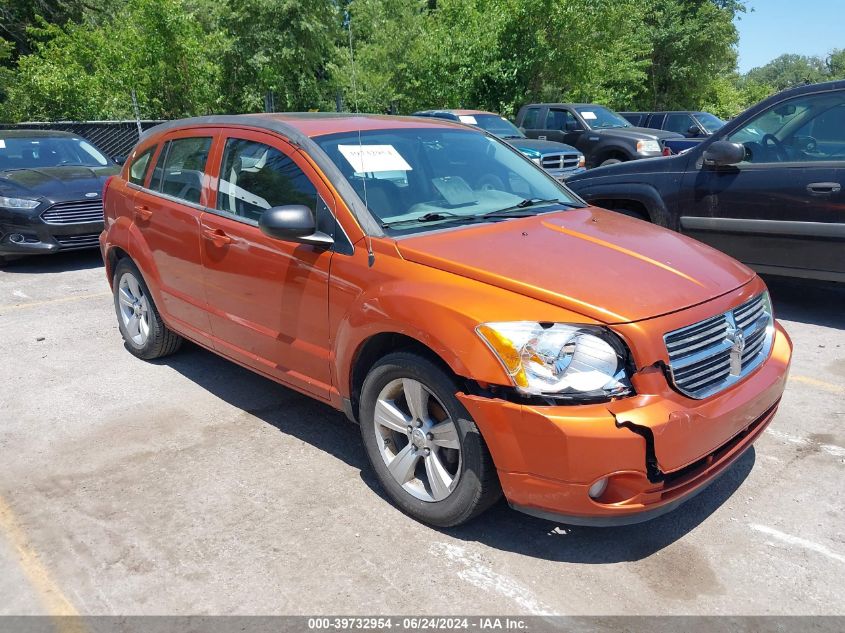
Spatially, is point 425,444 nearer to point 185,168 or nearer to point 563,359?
point 563,359

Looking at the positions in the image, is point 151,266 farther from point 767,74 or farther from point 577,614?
point 767,74

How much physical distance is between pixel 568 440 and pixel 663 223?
4.46 meters

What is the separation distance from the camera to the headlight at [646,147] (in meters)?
14.3

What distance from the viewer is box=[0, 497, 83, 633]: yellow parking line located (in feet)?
8.73

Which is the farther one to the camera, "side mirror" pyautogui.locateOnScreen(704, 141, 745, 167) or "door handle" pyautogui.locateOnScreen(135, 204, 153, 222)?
"side mirror" pyautogui.locateOnScreen(704, 141, 745, 167)

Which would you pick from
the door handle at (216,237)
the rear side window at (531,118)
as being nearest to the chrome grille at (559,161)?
the rear side window at (531,118)

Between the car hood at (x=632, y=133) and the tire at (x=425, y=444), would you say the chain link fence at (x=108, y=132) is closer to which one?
the car hood at (x=632, y=133)

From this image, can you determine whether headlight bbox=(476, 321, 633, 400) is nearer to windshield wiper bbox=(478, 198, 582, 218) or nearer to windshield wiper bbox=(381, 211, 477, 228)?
windshield wiper bbox=(381, 211, 477, 228)

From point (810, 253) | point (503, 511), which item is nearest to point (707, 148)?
point (810, 253)

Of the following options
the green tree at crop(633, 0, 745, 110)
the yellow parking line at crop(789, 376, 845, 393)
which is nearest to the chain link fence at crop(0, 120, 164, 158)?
the yellow parking line at crop(789, 376, 845, 393)

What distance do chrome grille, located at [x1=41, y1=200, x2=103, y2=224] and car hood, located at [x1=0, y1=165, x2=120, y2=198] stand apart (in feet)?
0.46

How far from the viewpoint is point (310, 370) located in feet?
12.1

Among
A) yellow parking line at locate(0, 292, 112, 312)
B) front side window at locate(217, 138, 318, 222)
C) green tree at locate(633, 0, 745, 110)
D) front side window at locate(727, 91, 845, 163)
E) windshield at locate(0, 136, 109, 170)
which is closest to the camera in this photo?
front side window at locate(217, 138, 318, 222)

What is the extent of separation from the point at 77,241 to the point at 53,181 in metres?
0.88
